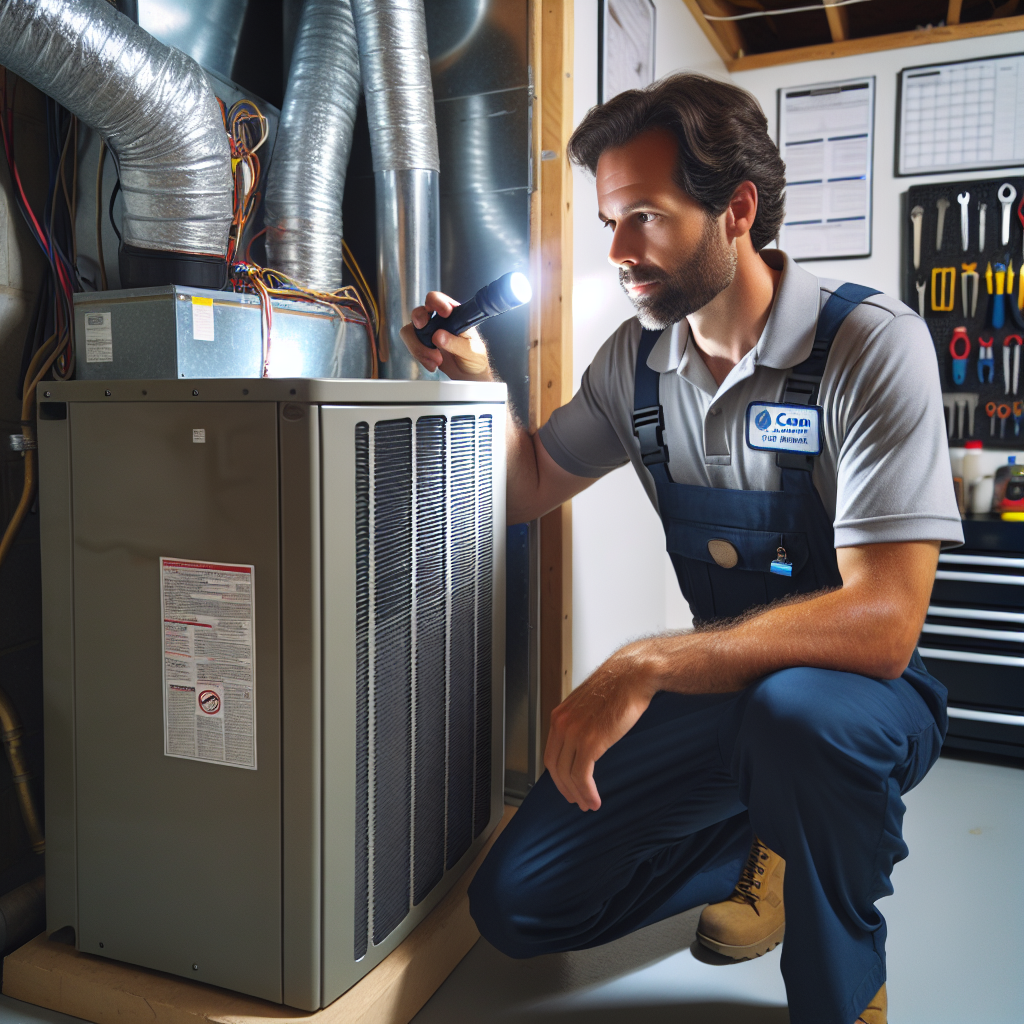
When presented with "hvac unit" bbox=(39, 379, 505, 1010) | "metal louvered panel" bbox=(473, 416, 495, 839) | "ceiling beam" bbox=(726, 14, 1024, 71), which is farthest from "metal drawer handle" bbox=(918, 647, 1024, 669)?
"ceiling beam" bbox=(726, 14, 1024, 71)

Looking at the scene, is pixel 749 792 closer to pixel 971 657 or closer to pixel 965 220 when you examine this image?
pixel 971 657

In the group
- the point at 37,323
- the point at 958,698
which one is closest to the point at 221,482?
the point at 37,323

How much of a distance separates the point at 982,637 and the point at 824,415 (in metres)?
1.28

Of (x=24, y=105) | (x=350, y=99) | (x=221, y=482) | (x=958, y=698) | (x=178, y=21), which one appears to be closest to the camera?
(x=221, y=482)

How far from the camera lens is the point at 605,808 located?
1.22 m

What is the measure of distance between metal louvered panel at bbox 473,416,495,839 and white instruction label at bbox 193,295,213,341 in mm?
400

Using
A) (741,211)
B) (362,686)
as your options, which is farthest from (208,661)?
(741,211)

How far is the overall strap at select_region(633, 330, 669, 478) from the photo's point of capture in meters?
1.40

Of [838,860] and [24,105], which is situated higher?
[24,105]

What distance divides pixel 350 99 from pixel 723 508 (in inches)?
37.9

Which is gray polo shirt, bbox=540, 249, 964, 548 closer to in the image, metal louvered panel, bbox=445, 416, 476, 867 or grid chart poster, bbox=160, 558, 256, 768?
metal louvered panel, bbox=445, 416, 476, 867

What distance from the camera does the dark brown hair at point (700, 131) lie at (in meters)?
1.29

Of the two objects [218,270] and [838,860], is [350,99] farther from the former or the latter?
[838,860]

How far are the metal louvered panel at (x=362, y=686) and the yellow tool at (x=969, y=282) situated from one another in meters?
2.28
